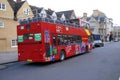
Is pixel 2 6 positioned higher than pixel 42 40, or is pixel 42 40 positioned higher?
pixel 2 6

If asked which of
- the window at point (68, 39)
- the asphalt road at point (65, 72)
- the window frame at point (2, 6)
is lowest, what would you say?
the asphalt road at point (65, 72)

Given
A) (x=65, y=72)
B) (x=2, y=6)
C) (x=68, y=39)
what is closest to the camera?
(x=65, y=72)

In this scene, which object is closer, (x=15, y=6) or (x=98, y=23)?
Answer: (x=15, y=6)

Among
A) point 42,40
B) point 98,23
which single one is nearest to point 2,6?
point 42,40

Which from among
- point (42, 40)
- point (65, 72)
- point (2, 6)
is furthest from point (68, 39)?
point (2, 6)

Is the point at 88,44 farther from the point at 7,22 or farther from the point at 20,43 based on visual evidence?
the point at 7,22

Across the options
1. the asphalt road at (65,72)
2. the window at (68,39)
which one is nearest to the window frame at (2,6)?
the window at (68,39)

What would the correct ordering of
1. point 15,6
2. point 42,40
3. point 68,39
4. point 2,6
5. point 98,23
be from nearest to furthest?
1. point 42,40
2. point 68,39
3. point 2,6
4. point 15,6
5. point 98,23

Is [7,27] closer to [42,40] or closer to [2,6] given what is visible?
[2,6]

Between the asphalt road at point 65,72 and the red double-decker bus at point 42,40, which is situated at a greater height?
the red double-decker bus at point 42,40

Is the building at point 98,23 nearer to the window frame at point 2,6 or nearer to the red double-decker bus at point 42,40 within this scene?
the window frame at point 2,6

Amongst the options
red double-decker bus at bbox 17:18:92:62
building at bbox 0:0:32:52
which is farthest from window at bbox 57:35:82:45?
building at bbox 0:0:32:52

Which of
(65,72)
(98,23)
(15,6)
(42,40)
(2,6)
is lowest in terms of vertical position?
(65,72)

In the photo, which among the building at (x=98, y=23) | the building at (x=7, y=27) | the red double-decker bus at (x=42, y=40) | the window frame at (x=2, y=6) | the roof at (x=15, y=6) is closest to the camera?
the red double-decker bus at (x=42, y=40)
